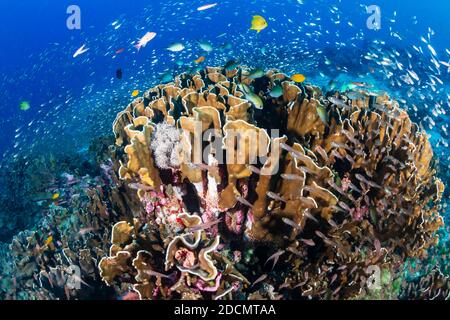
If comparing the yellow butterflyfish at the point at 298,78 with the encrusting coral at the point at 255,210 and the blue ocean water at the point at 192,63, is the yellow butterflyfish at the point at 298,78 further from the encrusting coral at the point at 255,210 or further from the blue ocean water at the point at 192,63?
the blue ocean water at the point at 192,63

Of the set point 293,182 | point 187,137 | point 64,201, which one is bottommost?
point 64,201

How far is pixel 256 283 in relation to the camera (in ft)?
12.2

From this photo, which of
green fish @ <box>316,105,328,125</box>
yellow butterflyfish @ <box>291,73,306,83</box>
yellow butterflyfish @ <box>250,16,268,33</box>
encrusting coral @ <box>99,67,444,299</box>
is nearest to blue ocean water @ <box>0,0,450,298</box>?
yellow butterflyfish @ <box>291,73,306,83</box>

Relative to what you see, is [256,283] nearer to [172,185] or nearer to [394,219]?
[172,185]

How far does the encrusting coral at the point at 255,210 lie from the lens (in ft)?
11.1

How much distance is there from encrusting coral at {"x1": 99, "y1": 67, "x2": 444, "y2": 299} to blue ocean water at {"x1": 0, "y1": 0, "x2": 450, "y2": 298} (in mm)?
3139

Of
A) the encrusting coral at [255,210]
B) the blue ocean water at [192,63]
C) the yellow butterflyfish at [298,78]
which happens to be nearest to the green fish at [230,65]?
the yellow butterflyfish at [298,78]

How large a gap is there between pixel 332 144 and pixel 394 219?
138 centimetres

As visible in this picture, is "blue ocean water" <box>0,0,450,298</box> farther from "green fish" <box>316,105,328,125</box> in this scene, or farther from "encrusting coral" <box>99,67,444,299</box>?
"encrusting coral" <box>99,67,444,299</box>

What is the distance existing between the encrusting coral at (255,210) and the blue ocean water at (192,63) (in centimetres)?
314
